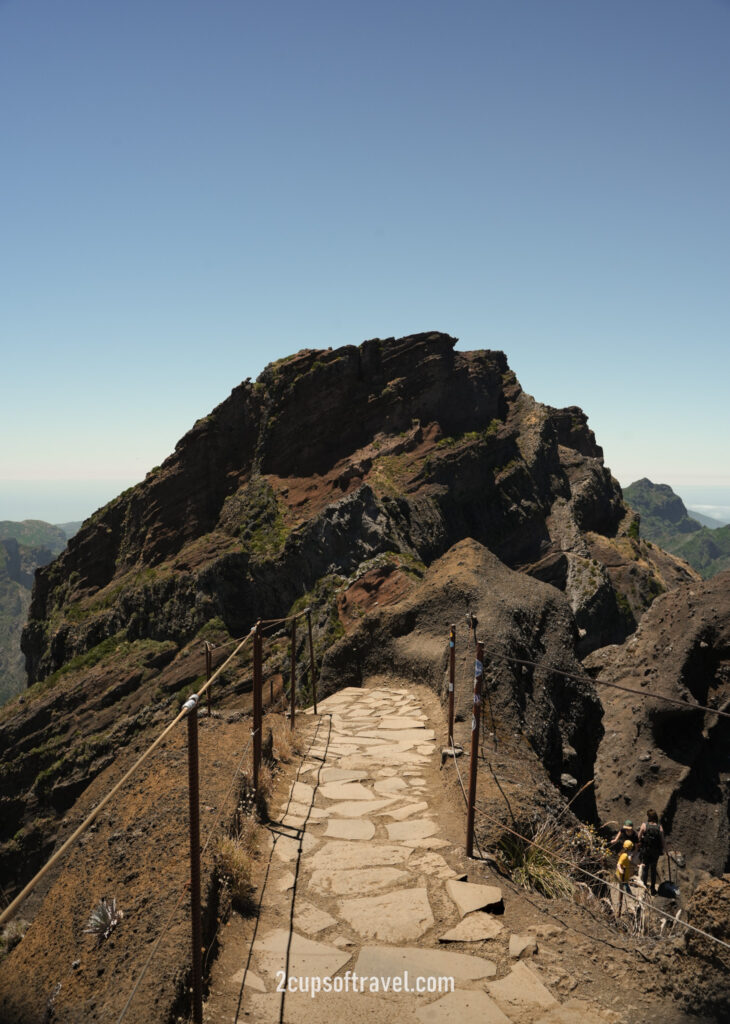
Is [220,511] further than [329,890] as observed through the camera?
Yes

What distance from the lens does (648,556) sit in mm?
64125

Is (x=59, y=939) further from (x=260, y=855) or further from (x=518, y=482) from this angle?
(x=518, y=482)

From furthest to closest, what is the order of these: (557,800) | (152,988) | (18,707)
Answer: (18,707), (557,800), (152,988)

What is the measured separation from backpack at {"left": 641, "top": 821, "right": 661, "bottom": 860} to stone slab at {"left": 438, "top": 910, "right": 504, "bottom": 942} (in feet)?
18.1

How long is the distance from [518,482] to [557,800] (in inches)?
1875

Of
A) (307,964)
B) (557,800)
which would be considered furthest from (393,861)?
(557,800)

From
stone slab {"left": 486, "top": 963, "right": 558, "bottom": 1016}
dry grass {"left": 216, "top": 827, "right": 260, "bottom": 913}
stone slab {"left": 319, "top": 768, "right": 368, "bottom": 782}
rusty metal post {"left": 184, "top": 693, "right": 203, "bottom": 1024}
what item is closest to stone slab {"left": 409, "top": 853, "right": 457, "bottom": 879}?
stone slab {"left": 486, "top": 963, "right": 558, "bottom": 1016}

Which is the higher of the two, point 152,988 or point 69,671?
point 152,988

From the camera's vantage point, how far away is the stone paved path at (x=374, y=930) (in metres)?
3.55

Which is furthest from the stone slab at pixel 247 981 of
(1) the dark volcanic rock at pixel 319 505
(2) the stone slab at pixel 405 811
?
(1) the dark volcanic rock at pixel 319 505

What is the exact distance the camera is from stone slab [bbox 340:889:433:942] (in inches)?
167

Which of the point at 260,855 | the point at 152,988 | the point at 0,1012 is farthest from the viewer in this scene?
the point at 260,855

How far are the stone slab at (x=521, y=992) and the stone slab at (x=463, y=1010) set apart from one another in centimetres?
6

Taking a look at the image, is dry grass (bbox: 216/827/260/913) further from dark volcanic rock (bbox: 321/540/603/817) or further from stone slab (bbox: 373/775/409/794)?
dark volcanic rock (bbox: 321/540/603/817)
